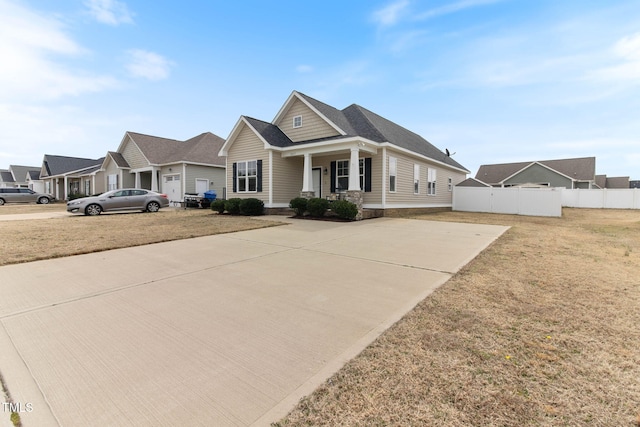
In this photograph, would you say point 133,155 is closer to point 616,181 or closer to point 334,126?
point 334,126

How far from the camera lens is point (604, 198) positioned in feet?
87.8

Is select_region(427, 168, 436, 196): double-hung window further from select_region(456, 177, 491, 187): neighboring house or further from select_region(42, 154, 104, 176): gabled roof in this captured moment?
select_region(42, 154, 104, 176): gabled roof

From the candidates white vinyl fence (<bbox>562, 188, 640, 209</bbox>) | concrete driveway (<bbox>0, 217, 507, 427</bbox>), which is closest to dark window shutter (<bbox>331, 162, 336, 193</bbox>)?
concrete driveway (<bbox>0, 217, 507, 427</bbox>)

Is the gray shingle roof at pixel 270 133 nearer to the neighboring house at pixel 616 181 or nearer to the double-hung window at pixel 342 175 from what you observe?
the double-hung window at pixel 342 175

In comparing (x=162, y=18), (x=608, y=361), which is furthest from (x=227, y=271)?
(x=162, y=18)

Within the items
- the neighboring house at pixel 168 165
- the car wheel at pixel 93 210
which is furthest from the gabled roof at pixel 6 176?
the car wheel at pixel 93 210

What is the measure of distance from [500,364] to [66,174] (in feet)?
140

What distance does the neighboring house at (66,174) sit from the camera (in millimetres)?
31944

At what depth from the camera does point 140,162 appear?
2417 centimetres

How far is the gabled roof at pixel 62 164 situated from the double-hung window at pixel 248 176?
2920 cm

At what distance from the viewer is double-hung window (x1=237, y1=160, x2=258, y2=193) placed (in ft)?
54.2

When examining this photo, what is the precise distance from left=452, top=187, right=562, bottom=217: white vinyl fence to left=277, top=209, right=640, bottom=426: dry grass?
17.7 meters

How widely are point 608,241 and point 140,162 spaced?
2897 centimetres

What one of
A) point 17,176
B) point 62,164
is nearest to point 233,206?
point 62,164
